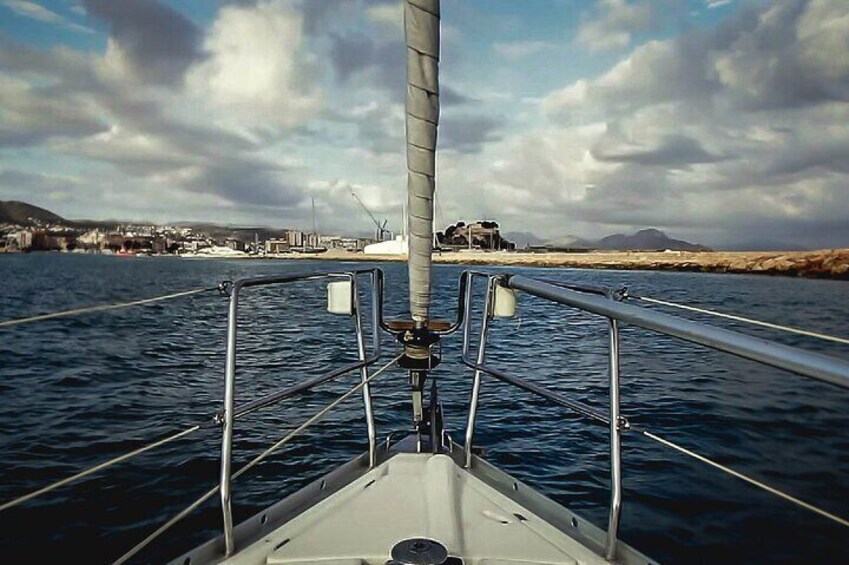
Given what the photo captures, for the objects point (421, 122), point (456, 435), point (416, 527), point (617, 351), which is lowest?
point (456, 435)

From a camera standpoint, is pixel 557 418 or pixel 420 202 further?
pixel 557 418

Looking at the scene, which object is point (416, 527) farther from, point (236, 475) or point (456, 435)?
point (456, 435)

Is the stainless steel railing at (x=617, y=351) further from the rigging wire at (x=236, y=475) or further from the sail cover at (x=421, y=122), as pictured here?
the rigging wire at (x=236, y=475)

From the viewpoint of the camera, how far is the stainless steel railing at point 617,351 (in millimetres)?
1007

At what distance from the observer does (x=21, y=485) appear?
18.0 feet

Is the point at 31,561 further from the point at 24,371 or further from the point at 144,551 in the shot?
the point at 24,371

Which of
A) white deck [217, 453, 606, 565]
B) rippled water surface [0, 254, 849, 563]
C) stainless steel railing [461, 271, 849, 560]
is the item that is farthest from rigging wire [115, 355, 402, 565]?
rippled water surface [0, 254, 849, 563]

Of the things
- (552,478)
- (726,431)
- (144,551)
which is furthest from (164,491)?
(726,431)

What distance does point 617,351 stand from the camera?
73.4 inches

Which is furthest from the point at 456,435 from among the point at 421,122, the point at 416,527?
the point at 421,122

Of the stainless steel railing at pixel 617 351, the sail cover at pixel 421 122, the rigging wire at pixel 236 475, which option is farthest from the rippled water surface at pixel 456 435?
the rigging wire at pixel 236 475

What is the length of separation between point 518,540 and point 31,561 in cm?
399

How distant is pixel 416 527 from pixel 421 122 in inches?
60.9

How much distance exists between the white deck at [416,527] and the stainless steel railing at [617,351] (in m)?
0.23
